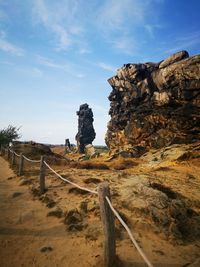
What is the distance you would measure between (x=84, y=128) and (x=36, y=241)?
182 ft

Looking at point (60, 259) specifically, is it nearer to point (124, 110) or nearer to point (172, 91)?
point (172, 91)

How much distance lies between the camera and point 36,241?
16.8ft

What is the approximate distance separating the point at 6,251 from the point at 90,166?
12378mm

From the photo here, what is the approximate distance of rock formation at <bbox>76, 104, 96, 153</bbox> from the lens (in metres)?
58.9

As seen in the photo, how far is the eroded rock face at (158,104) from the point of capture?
2297cm

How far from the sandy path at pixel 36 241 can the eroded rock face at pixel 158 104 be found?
63.9ft

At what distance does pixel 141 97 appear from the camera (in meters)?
29.6

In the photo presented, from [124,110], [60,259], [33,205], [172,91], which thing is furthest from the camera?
[124,110]

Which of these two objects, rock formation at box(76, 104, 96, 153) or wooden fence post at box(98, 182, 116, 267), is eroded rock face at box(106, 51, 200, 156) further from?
rock formation at box(76, 104, 96, 153)

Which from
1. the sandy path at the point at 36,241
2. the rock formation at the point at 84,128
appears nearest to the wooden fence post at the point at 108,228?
the sandy path at the point at 36,241

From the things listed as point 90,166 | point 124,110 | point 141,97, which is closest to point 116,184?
point 90,166

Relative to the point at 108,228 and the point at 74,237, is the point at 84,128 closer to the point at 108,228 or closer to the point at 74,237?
the point at 74,237

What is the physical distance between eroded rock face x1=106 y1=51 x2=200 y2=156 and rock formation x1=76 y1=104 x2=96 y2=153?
24.6m

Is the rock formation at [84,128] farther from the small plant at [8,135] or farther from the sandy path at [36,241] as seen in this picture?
the sandy path at [36,241]
